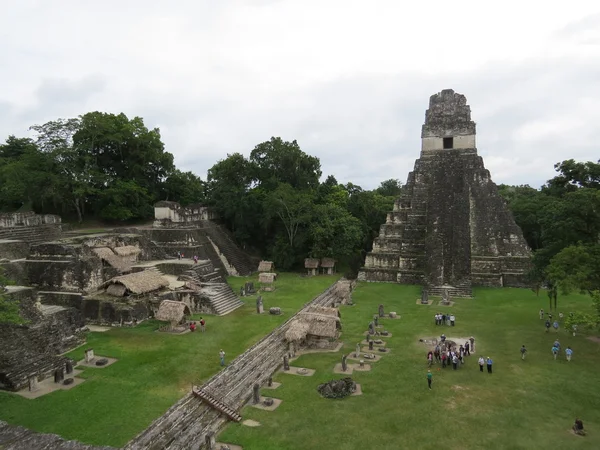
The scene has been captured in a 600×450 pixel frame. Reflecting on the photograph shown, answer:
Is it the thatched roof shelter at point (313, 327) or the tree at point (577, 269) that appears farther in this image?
the thatched roof shelter at point (313, 327)

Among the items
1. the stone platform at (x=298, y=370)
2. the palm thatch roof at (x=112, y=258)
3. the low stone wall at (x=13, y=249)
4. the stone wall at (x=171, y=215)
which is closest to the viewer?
the stone platform at (x=298, y=370)

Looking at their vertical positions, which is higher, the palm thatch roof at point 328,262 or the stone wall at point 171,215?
the stone wall at point 171,215

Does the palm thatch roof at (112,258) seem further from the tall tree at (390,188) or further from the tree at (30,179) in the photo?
the tall tree at (390,188)

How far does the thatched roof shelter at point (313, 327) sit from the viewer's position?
51.8 feet

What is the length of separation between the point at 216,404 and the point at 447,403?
252 inches

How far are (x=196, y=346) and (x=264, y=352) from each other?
259 centimetres

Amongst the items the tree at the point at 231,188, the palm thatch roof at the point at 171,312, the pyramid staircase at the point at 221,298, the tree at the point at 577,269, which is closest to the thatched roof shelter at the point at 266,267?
the tree at the point at 231,188

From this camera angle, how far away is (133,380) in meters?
12.7

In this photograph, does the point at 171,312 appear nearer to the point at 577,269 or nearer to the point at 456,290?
the point at 577,269

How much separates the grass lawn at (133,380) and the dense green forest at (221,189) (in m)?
11.8

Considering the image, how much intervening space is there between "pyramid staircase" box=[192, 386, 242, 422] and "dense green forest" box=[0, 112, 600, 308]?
1811 cm

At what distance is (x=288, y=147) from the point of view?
3531cm

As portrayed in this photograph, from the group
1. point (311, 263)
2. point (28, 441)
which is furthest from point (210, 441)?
point (311, 263)

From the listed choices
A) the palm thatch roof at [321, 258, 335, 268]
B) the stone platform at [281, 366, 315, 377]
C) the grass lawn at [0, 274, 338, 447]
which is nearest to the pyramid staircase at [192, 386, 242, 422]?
the grass lawn at [0, 274, 338, 447]
